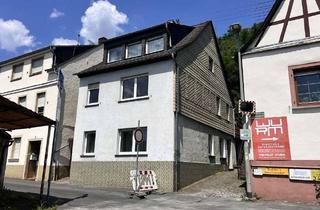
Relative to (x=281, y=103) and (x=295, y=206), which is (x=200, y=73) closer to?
(x=281, y=103)

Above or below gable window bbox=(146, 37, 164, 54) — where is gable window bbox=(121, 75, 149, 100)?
below

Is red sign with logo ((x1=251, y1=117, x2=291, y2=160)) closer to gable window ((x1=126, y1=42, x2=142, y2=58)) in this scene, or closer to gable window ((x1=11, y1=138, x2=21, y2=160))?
gable window ((x1=126, y1=42, x2=142, y2=58))

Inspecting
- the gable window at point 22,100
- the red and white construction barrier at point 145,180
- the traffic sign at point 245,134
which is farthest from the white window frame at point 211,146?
the gable window at point 22,100

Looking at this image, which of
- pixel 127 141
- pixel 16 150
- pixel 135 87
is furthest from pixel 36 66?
pixel 127 141

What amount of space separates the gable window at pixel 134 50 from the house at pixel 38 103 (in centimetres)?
537

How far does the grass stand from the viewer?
954 cm

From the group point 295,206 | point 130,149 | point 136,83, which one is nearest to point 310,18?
point 295,206

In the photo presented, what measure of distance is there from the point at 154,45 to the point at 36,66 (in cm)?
1053

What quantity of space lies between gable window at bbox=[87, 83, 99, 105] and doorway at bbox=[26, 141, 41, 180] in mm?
5693

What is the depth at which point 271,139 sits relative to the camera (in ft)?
42.1

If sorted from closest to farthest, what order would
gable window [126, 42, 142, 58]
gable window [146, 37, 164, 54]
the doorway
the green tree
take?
gable window [146, 37, 164, 54] < gable window [126, 42, 142, 58] < the doorway < the green tree

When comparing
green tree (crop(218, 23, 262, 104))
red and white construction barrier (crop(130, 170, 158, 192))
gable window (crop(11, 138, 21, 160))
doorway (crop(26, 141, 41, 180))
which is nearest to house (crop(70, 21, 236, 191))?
red and white construction barrier (crop(130, 170, 158, 192))

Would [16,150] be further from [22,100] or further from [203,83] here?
[203,83]

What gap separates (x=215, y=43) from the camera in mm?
24688
